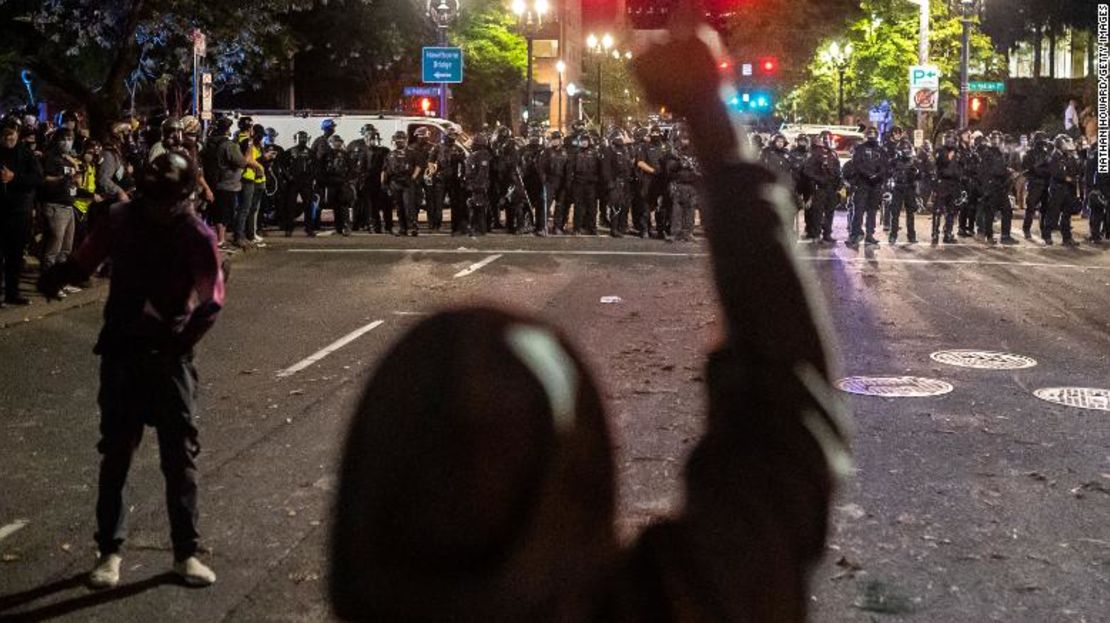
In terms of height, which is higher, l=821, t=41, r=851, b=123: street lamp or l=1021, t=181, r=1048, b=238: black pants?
l=821, t=41, r=851, b=123: street lamp

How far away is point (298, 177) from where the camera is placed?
A: 887 inches

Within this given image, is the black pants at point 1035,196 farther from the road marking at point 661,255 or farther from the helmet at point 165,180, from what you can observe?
the helmet at point 165,180

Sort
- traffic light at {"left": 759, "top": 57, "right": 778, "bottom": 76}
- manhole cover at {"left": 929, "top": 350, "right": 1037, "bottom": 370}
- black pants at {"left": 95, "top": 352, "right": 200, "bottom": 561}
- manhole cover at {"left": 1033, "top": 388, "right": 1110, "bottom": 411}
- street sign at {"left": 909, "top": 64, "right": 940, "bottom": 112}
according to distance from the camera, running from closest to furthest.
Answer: black pants at {"left": 95, "top": 352, "right": 200, "bottom": 561}
manhole cover at {"left": 1033, "top": 388, "right": 1110, "bottom": 411}
manhole cover at {"left": 929, "top": 350, "right": 1037, "bottom": 370}
traffic light at {"left": 759, "top": 57, "right": 778, "bottom": 76}
street sign at {"left": 909, "top": 64, "right": 940, "bottom": 112}

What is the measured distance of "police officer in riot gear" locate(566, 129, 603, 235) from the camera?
2294 cm

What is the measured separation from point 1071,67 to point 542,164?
59390 millimetres

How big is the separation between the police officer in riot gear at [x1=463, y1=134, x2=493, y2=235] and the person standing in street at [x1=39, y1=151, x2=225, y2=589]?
17.4m

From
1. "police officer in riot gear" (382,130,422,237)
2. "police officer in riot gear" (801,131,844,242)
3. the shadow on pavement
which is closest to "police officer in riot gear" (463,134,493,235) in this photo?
"police officer in riot gear" (382,130,422,237)

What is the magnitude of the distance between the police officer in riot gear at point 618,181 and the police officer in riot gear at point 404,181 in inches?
141

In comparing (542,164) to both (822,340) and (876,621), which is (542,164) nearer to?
(876,621)

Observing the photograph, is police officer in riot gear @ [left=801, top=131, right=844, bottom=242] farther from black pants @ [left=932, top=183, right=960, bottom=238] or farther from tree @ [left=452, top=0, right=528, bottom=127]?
tree @ [left=452, top=0, right=528, bottom=127]

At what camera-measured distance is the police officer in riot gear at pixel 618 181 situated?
22.8 meters

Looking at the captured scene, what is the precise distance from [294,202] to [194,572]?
1816 centimetres

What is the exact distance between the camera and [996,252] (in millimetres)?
20516

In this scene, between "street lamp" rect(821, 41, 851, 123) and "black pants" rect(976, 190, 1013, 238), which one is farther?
"street lamp" rect(821, 41, 851, 123)
